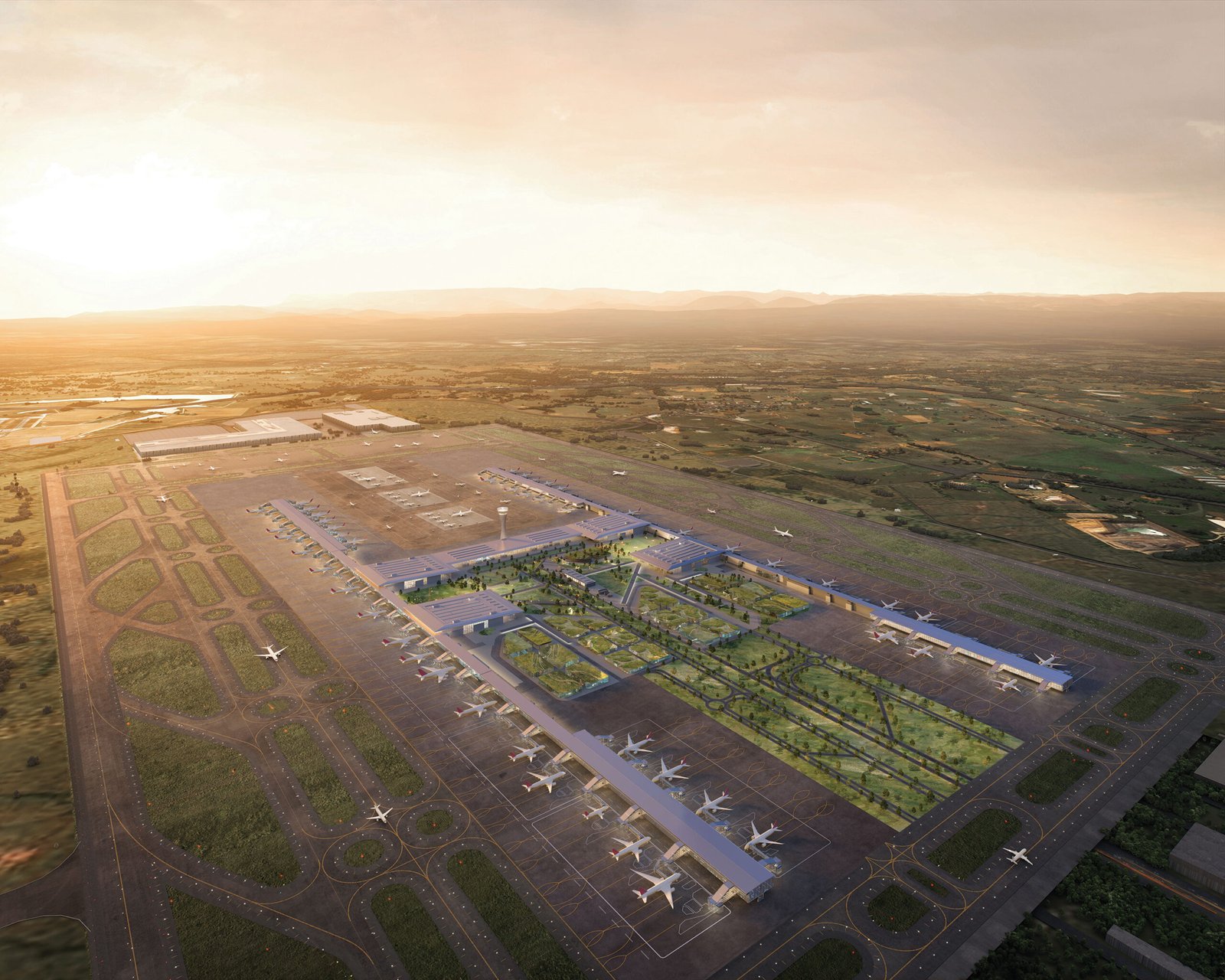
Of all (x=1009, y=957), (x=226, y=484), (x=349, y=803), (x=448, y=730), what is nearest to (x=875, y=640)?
(x=1009, y=957)

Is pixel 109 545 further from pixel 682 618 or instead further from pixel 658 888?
pixel 658 888

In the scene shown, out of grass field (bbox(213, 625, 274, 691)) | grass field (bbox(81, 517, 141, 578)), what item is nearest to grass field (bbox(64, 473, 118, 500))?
grass field (bbox(81, 517, 141, 578))

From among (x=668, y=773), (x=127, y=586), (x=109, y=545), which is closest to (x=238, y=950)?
(x=668, y=773)

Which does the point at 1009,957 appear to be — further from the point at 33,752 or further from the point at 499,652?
the point at 33,752

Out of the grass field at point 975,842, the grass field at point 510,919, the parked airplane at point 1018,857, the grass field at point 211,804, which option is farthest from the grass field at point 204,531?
the parked airplane at point 1018,857

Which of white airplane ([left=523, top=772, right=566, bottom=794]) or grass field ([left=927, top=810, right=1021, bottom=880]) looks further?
white airplane ([left=523, top=772, right=566, bottom=794])

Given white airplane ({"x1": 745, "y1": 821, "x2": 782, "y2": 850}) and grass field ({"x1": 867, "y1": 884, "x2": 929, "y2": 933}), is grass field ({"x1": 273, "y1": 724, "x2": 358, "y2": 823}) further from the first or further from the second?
grass field ({"x1": 867, "y1": 884, "x2": 929, "y2": 933})
